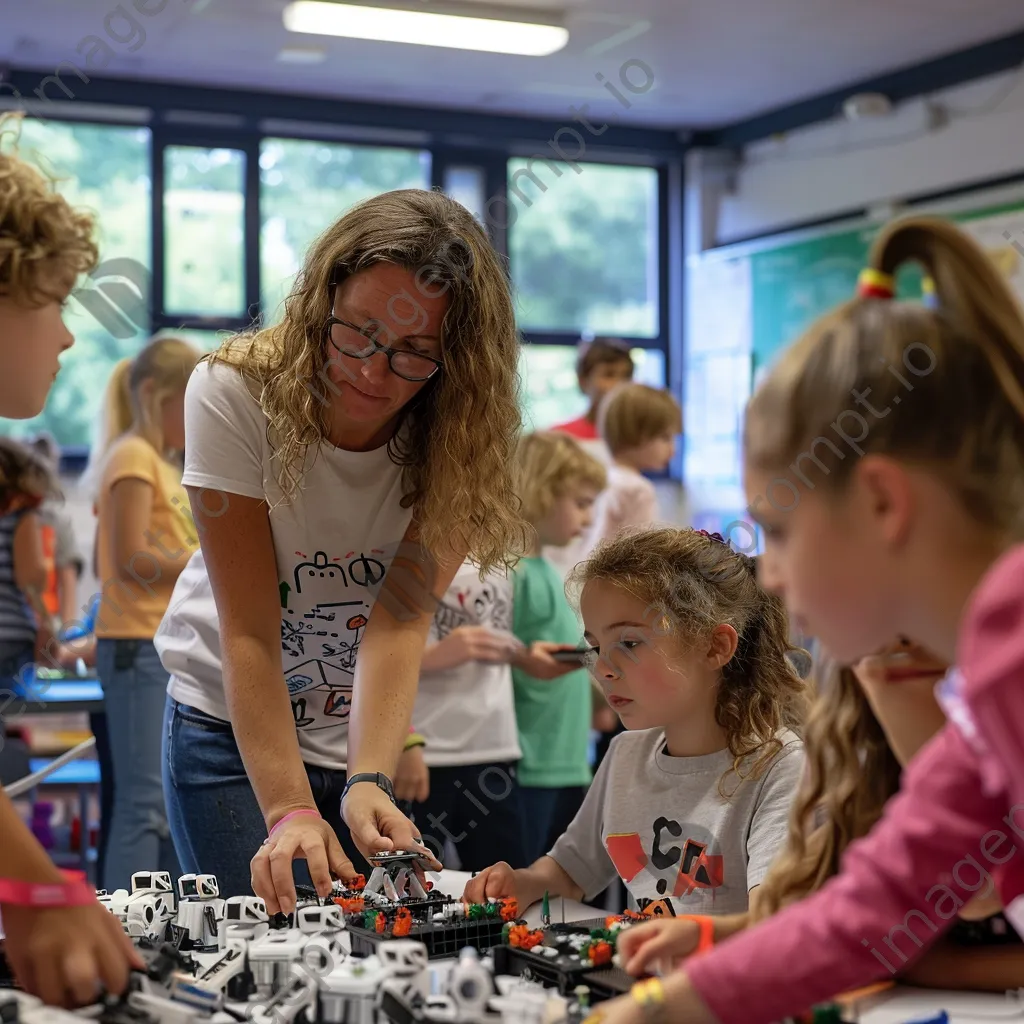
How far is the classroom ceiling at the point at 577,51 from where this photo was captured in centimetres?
496

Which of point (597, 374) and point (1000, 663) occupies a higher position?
point (597, 374)

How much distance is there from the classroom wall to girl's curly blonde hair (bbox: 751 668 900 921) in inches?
179

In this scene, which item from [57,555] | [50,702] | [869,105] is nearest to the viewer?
[50,702]

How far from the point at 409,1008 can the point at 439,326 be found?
2.77 ft

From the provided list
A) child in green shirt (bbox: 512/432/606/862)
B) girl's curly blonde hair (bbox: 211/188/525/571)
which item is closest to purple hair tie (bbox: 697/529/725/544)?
girl's curly blonde hair (bbox: 211/188/525/571)

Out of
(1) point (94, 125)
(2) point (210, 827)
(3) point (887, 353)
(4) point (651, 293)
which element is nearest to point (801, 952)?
(3) point (887, 353)

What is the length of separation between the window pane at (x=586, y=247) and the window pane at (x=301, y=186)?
2.41 ft

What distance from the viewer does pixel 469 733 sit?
280 cm

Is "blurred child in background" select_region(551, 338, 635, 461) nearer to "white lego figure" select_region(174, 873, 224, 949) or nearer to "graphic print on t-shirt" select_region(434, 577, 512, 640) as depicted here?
"graphic print on t-shirt" select_region(434, 577, 512, 640)

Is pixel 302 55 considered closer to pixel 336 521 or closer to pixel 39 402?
pixel 336 521

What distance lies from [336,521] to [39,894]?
70cm

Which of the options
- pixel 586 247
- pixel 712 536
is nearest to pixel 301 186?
pixel 586 247

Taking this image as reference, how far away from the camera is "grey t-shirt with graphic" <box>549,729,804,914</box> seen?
1596mm

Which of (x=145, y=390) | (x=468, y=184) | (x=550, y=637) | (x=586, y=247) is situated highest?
(x=468, y=184)
